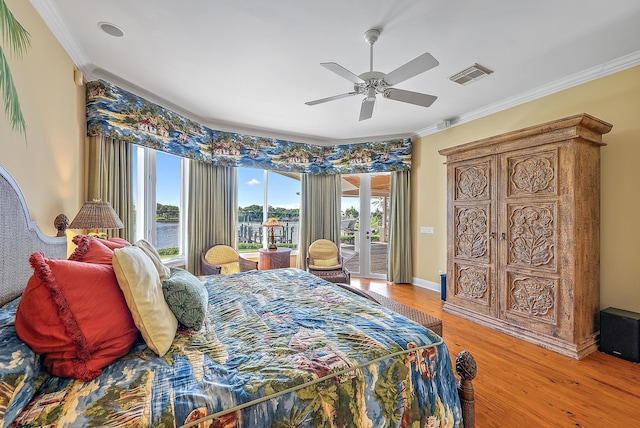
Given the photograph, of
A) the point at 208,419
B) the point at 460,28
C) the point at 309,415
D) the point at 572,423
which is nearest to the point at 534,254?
the point at 572,423

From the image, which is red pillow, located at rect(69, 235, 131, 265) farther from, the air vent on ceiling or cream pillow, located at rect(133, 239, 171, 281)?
the air vent on ceiling

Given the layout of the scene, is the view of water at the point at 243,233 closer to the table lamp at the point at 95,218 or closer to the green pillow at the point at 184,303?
the table lamp at the point at 95,218

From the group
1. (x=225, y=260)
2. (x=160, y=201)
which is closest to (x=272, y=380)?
(x=225, y=260)

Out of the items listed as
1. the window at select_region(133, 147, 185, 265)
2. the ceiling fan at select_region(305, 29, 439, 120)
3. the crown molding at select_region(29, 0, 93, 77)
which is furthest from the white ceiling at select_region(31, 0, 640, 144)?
the window at select_region(133, 147, 185, 265)

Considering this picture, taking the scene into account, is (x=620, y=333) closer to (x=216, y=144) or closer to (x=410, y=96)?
(x=410, y=96)

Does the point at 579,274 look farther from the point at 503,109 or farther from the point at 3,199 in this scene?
the point at 3,199

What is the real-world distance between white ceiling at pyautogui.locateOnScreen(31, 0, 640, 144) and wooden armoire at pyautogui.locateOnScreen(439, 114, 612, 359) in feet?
2.24

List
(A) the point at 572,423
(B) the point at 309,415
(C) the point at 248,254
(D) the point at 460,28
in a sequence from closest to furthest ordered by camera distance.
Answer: (B) the point at 309,415
(A) the point at 572,423
(D) the point at 460,28
(C) the point at 248,254

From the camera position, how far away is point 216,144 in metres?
4.45

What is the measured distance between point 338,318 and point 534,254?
2449mm

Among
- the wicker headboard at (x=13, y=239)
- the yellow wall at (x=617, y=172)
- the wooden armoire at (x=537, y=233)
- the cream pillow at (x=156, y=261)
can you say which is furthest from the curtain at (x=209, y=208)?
the yellow wall at (x=617, y=172)

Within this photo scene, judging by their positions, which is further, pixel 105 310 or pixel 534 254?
pixel 534 254

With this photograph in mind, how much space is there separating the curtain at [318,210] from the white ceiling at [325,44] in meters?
1.92

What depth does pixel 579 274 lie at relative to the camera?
2586mm
